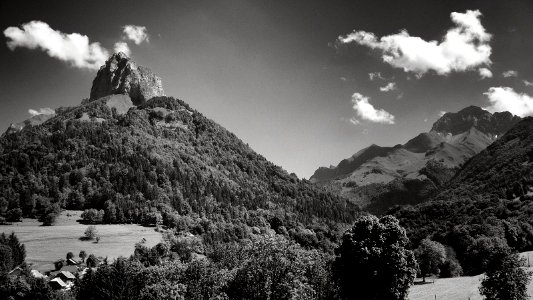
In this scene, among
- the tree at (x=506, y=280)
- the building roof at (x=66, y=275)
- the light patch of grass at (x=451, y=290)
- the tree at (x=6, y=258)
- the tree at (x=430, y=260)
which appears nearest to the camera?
the tree at (x=506, y=280)

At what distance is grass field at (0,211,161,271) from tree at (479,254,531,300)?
119 metres

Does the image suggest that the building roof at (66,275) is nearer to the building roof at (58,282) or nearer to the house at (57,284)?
the building roof at (58,282)

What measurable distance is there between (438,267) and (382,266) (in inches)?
2772

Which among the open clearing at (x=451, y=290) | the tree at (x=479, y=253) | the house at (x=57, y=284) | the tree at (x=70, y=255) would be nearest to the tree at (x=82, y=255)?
the tree at (x=70, y=255)

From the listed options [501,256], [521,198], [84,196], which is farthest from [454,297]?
[84,196]

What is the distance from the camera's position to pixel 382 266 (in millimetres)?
49938

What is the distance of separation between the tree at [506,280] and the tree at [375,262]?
10.6 metres

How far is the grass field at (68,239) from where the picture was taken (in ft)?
427

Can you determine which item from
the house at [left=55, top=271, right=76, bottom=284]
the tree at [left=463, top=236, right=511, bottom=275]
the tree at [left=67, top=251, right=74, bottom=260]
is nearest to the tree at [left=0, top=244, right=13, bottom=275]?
the house at [left=55, top=271, right=76, bottom=284]

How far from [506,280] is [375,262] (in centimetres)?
1768

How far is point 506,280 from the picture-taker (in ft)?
167

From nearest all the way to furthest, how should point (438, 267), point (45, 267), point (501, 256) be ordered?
1. point (501, 256)
2. point (438, 267)
3. point (45, 267)

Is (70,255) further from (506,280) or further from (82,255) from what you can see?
(506,280)

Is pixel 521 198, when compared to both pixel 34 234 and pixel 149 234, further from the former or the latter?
pixel 34 234
